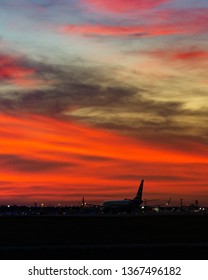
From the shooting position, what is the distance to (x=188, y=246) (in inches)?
1565

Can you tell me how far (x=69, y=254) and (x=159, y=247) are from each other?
651 cm

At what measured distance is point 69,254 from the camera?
118 feet

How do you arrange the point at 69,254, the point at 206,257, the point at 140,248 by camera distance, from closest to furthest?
the point at 206,257 < the point at 69,254 < the point at 140,248
